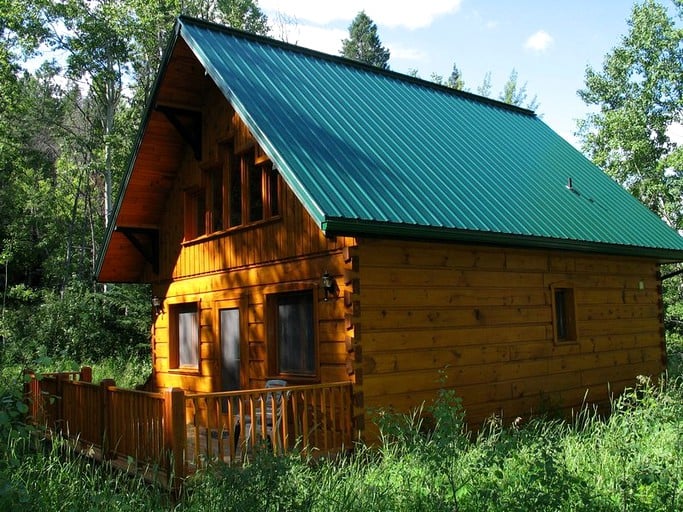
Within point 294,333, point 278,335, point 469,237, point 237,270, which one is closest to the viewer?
point 469,237

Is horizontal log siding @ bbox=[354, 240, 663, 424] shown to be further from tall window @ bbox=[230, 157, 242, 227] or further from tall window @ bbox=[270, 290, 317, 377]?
tall window @ bbox=[230, 157, 242, 227]

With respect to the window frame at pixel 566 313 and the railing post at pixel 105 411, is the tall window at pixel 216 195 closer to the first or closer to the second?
the railing post at pixel 105 411

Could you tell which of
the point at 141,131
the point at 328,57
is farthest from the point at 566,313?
the point at 141,131

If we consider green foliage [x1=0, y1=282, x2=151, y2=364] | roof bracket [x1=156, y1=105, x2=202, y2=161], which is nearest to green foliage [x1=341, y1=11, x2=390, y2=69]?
green foliage [x1=0, y1=282, x2=151, y2=364]

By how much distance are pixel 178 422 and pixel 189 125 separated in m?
6.80

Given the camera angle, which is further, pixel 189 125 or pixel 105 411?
pixel 189 125

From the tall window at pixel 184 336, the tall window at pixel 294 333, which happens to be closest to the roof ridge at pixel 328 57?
the tall window at pixel 294 333

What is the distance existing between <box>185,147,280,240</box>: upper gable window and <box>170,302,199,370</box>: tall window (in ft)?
4.77

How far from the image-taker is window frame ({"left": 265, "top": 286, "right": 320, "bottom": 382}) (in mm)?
8531

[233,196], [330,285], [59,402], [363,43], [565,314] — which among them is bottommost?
[59,402]

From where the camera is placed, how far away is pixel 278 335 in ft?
31.1

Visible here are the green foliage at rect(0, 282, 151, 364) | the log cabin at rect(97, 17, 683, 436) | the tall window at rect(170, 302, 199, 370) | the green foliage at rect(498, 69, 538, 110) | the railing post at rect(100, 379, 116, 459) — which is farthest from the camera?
the green foliage at rect(498, 69, 538, 110)

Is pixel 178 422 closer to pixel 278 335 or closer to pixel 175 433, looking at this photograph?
pixel 175 433

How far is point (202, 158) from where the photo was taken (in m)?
11.6
